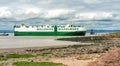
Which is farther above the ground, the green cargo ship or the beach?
the beach

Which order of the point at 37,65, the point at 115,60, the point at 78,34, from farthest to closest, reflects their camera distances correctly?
the point at 78,34 < the point at 37,65 < the point at 115,60

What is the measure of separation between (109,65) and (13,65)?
15.3 meters

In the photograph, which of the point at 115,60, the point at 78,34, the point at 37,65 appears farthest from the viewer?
the point at 78,34

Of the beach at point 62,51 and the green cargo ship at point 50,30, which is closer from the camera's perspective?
the beach at point 62,51

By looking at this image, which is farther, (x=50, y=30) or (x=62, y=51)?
(x=50, y=30)

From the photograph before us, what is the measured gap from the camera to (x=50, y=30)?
168750mm

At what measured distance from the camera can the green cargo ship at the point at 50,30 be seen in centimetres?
16565

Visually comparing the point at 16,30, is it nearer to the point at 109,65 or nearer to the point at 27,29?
the point at 27,29

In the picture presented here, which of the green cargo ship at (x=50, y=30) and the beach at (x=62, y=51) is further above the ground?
the beach at (x=62, y=51)

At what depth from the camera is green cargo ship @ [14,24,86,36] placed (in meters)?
166

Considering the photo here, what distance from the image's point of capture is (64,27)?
16812 centimetres

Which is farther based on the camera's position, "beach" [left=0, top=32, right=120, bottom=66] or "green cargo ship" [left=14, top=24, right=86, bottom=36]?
"green cargo ship" [left=14, top=24, right=86, bottom=36]

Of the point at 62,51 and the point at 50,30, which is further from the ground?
the point at 62,51

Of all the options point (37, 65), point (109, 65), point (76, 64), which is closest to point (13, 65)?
point (37, 65)
